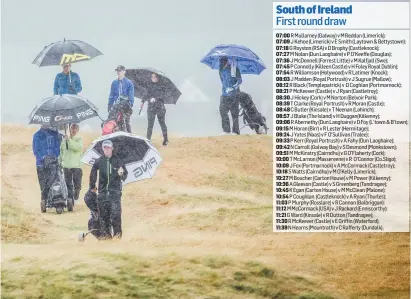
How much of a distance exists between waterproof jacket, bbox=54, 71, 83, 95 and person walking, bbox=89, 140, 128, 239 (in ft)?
2.08

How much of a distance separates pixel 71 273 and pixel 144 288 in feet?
2.39

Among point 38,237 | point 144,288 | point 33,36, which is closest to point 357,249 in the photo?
point 144,288

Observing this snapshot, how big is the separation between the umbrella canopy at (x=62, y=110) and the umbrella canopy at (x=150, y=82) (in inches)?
19.9

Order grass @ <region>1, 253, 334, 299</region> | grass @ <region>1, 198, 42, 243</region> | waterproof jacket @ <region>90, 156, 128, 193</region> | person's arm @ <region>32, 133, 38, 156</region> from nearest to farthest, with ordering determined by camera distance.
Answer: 1. grass @ <region>1, 253, 334, 299</region>
2. grass @ <region>1, 198, 42, 243</region>
3. waterproof jacket @ <region>90, 156, 128, 193</region>
4. person's arm @ <region>32, 133, 38, 156</region>

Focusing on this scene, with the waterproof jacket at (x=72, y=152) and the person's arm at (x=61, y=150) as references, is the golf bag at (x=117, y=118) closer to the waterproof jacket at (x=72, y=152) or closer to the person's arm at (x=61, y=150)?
the waterproof jacket at (x=72, y=152)

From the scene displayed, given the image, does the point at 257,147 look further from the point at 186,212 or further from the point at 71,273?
the point at 71,273

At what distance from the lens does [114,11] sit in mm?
7250

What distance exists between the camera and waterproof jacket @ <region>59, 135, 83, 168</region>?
7199 mm

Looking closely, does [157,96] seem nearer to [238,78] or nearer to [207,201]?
[238,78]

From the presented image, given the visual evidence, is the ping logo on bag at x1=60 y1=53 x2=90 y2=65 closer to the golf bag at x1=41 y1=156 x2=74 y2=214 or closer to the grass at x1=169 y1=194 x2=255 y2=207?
the golf bag at x1=41 y1=156 x2=74 y2=214

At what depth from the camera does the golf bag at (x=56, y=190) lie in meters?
7.14

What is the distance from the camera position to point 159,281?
6793 mm

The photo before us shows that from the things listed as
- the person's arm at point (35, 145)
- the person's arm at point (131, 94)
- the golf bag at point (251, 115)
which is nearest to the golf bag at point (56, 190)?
the person's arm at point (35, 145)

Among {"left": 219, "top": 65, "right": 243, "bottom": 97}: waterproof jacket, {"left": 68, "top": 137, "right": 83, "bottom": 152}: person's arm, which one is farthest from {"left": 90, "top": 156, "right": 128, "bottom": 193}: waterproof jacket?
{"left": 219, "top": 65, "right": 243, "bottom": 97}: waterproof jacket
